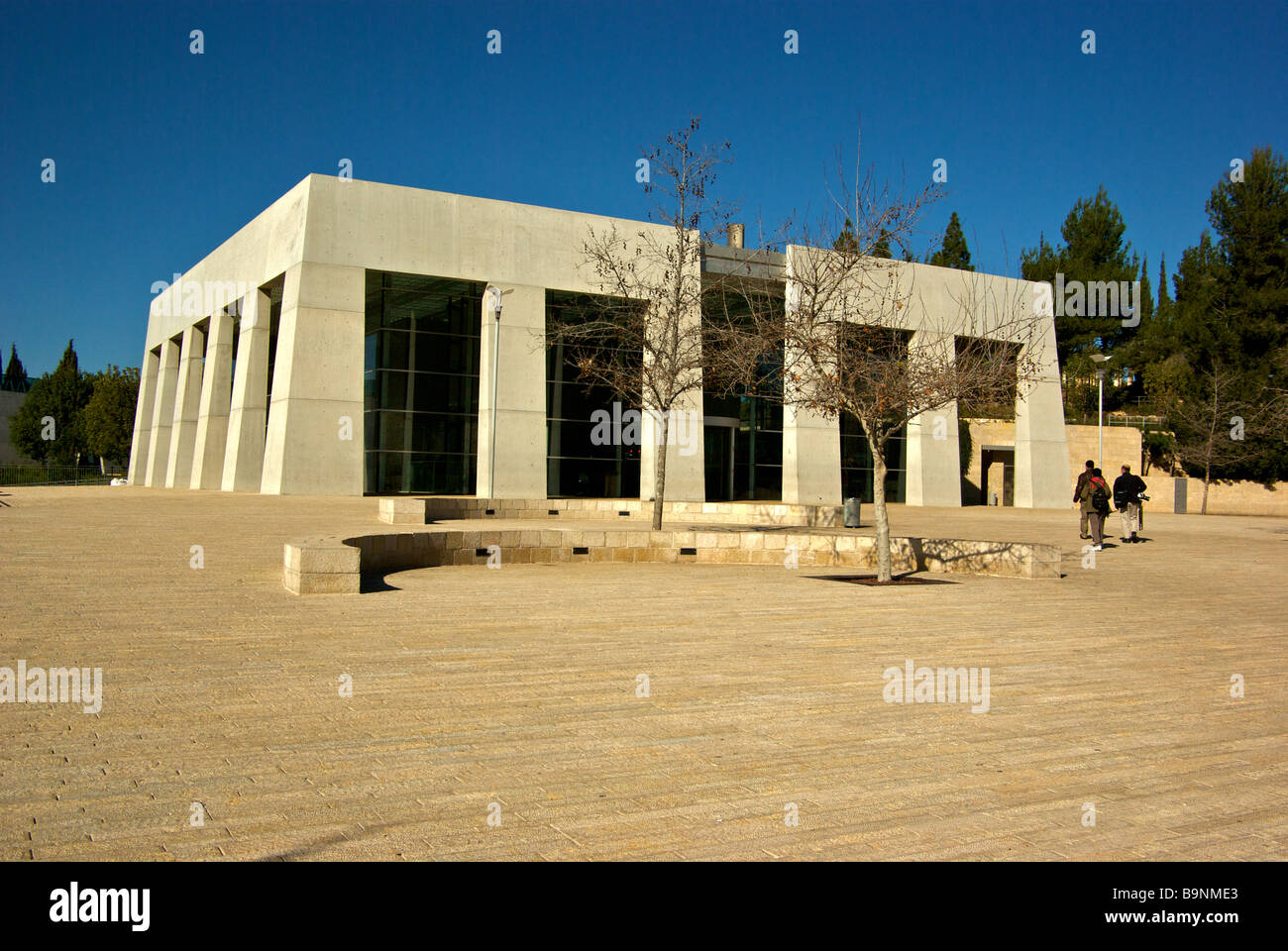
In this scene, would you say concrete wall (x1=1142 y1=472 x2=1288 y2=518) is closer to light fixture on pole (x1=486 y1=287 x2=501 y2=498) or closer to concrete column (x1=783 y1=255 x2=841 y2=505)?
concrete column (x1=783 y1=255 x2=841 y2=505)

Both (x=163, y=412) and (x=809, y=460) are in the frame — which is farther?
(x=163, y=412)

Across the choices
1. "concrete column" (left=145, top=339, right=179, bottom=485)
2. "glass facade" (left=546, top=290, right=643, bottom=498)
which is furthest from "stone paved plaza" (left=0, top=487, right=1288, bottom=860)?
"concrete column" (left=145, top=339, right=179, bottom=485)

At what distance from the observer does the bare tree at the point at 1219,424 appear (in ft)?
165

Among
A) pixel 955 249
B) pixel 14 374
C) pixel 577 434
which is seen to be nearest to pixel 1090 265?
pixel 955 249

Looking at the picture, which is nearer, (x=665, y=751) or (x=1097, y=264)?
(x=665, y=751)

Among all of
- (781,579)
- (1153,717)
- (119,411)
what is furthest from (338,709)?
(119,411)

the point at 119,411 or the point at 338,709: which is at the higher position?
the point at 119,411

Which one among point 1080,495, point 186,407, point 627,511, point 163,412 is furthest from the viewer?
point 163,412

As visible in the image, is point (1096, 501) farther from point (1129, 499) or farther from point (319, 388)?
point (319, 388)

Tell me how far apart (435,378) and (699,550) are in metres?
21.1

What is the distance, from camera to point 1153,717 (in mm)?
6344

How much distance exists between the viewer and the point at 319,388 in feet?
99.5
